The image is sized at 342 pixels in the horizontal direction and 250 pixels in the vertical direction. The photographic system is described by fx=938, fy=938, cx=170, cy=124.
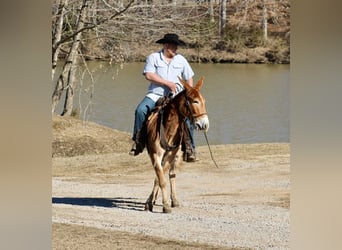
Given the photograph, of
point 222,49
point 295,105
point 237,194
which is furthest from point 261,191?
point 222,49

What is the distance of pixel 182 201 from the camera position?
A: 5.83 metres

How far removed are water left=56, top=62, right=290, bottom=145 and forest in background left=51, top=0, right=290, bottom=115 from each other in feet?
0.26

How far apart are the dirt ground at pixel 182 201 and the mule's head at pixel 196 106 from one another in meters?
0.20

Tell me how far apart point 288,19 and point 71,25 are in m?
1.40

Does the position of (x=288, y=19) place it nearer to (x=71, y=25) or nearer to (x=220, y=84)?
(x=220, y=84)

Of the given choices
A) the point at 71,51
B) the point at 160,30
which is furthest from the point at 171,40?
the point at 71,51

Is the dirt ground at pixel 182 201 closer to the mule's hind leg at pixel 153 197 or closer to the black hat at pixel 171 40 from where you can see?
the mule's hind leg at pixel 153 197

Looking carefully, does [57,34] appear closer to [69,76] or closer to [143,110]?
[69,76]

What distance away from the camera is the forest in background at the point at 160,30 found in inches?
231

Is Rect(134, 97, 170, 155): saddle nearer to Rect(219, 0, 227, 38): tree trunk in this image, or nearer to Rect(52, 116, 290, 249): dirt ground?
Rect(52, 116, 290, 249): dirt ground

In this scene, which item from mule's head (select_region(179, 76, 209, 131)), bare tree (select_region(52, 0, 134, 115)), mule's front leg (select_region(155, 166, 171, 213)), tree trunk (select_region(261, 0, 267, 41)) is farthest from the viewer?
bare tree (select_region(52, 0, 134, 115))

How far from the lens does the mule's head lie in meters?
5.64

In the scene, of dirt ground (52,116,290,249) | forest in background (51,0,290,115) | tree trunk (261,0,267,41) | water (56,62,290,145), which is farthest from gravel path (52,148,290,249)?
tree trunk (261,0,267,41)
